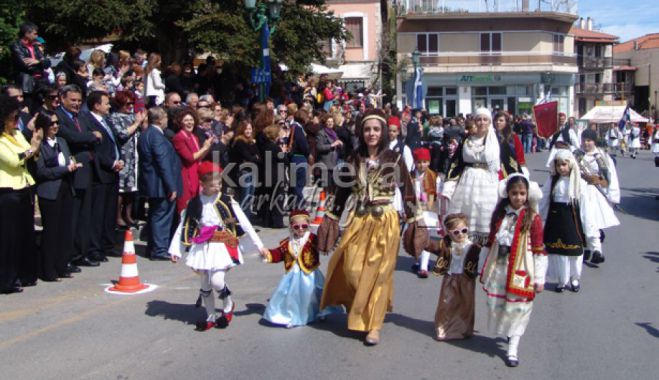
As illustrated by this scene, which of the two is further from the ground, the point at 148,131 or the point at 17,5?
the point at 17,5

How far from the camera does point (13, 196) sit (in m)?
7.80

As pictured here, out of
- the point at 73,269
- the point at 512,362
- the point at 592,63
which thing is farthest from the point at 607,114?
the point at 512,362

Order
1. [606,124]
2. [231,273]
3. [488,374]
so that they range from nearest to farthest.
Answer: [488,374], [231,273], [606,124]

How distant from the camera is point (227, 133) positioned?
12.6 m

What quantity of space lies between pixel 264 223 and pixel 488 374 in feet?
25.3

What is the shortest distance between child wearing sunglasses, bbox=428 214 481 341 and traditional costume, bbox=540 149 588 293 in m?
2.32

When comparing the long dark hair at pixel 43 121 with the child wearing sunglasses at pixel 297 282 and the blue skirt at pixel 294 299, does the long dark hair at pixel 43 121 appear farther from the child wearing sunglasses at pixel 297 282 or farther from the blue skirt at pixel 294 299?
the blue skirt at pixel 294 299

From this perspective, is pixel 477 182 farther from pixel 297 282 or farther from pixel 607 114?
pixel 607 114

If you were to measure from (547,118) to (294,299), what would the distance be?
9.39m

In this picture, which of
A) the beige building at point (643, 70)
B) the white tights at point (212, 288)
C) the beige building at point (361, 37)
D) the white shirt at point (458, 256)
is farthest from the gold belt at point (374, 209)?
the beige building at point (643, 70)

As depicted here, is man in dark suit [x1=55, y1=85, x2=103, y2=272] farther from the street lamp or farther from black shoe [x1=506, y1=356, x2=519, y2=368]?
the street lamp

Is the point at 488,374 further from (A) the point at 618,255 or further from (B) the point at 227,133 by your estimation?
(B) the point at 227,133

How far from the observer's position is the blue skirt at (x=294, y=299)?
664 cm

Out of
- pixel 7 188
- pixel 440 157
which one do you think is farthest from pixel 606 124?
pixel 7 188
